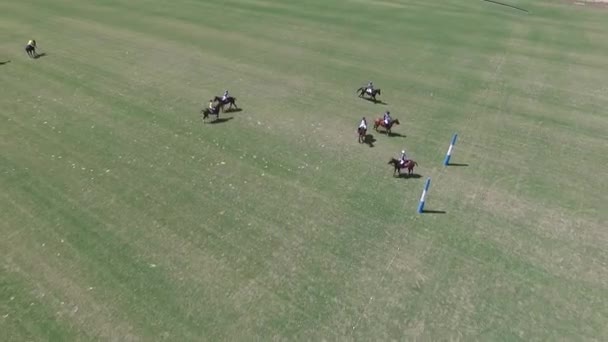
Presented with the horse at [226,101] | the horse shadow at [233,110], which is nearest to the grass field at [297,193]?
the horse shadow at [233,110]

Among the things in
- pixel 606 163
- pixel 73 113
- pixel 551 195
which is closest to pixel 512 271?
pixel 551 195

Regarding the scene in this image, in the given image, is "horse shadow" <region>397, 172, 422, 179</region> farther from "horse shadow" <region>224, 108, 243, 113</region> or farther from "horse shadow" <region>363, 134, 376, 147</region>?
"horse shadow" <region>224, 108, 243, 113</region>

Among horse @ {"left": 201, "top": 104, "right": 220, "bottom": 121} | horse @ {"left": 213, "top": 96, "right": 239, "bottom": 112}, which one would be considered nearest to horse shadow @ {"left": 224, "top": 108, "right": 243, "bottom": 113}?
horse @ {"left": 213, "top": 96, "right": 239, "bottom": 112}

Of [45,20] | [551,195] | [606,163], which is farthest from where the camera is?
[45,20]

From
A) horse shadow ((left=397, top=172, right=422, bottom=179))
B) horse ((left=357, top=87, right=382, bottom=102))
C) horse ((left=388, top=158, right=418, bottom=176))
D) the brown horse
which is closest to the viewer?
horse ((left=388, top=158, right=418, bottom=176))

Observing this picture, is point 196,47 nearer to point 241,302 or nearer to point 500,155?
point 500,155

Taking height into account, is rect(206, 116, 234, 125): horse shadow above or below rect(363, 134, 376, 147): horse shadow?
above

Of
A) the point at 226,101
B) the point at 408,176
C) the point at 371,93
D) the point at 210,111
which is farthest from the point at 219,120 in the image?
the point at 408,176

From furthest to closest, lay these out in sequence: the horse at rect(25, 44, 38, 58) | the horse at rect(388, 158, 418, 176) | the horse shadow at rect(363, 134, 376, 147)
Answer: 1. the horse at rect(25, 44, 38, 58)
2. the horse shadow at rect(363, 134, 376, 147)
3. the horse at rect(388, 158, 418, 176)

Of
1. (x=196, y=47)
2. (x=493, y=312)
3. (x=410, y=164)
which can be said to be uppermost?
(x=196, y=47)
